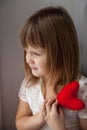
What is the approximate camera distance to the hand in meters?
0.79

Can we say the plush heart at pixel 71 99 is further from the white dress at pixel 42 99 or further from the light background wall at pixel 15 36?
the light background wall at pixel 15 36

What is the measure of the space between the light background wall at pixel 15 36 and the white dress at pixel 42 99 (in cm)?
8

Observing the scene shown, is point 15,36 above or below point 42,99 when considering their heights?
above

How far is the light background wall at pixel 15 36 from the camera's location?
96cm

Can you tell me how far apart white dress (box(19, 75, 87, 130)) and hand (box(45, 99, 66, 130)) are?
7cm

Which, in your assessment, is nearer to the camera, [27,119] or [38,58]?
[38,58]

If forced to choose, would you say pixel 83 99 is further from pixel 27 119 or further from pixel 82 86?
pixel 27 119

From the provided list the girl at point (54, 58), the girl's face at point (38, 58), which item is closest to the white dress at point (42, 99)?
the girl at point (54, 58)

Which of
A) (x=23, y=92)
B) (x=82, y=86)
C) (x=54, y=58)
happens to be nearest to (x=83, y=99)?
(x=82, y=86)

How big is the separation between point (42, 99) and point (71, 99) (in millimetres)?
177

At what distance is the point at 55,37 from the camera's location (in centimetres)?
80

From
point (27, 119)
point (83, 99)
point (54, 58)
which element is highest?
point (54, 58)

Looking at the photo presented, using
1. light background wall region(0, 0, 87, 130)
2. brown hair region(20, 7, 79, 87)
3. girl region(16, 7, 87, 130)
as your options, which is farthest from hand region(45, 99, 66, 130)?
light background wall region(0, 0, 87, 130)

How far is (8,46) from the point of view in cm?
101
